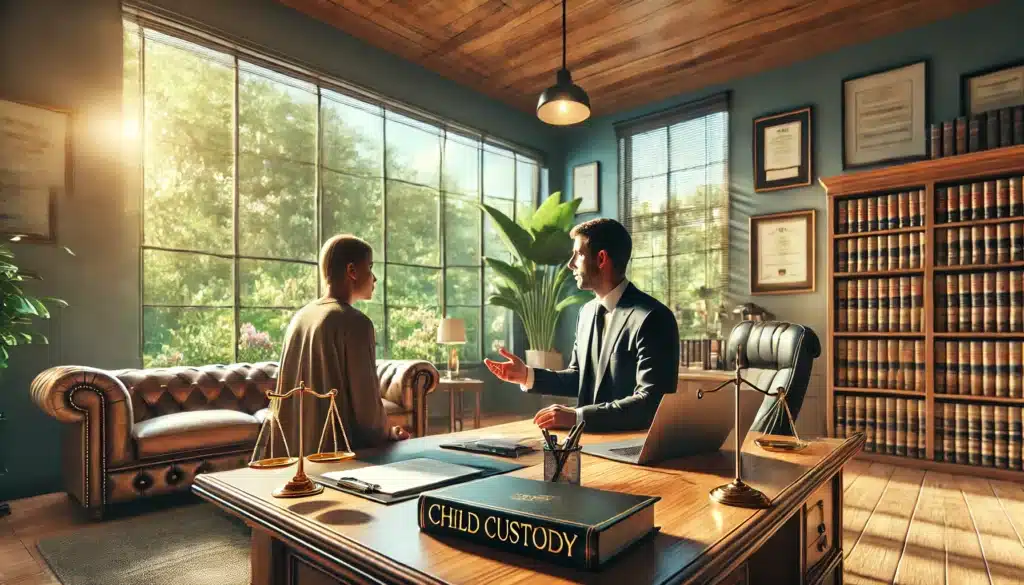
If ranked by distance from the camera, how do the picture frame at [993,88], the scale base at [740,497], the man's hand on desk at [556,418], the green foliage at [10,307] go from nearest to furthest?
the scale base at [740,497], the man's hand on desk at [556,418], the green foliage at [10,307], the picture frame at [993,88]

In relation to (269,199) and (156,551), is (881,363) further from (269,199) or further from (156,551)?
(269,199)

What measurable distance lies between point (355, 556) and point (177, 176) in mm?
3967

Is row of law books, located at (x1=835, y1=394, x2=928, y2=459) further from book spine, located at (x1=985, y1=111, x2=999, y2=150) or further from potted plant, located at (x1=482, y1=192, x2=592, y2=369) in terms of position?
potted plant, located at (x1=482, y1=192, x2=592, y2=369)

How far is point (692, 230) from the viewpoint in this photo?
5.55 m

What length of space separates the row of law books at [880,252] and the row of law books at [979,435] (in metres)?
0.98

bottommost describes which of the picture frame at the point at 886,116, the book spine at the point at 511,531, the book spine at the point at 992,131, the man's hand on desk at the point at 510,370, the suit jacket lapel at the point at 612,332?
the book spine at the point at 511,531

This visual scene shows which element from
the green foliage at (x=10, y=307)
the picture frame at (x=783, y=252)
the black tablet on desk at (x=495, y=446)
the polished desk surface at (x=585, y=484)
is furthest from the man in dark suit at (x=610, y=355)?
the picture frame at (x=783, y=252)

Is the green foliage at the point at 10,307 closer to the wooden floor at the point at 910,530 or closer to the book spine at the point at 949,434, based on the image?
the wooden floor at the point at 910,530

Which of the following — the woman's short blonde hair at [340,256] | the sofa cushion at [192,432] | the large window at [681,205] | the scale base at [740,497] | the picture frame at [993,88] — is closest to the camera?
the scale base at [740,497]

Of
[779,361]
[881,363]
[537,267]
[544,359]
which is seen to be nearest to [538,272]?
[537,267]

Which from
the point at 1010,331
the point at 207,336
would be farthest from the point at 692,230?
the point at 207,336

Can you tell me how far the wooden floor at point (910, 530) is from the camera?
7.37 ft

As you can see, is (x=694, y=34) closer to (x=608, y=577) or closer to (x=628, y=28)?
(x=628, y=28)

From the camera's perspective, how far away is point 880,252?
4.11 m
